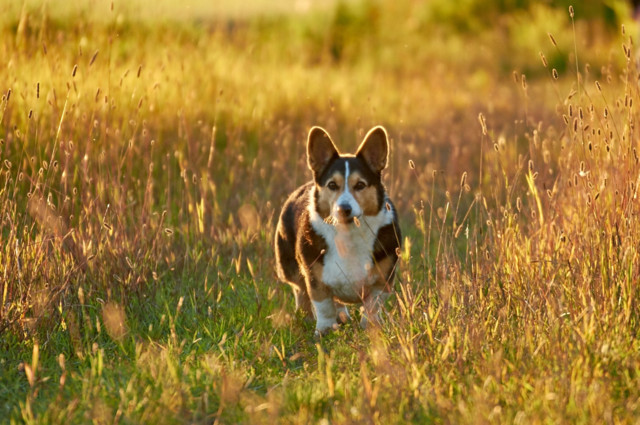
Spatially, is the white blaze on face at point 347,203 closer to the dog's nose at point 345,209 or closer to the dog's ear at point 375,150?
the dog's nose at point 345,209

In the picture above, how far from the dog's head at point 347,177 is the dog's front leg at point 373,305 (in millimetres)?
388

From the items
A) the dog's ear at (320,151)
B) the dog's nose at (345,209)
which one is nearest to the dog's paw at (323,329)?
the dog's nose at (345,209)

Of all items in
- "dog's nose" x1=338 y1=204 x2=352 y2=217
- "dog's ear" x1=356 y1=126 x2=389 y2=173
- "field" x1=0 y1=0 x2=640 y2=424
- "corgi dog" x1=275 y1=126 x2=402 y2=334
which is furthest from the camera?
"dog's ear" x1=356 y1=126 x2=389 y2=173

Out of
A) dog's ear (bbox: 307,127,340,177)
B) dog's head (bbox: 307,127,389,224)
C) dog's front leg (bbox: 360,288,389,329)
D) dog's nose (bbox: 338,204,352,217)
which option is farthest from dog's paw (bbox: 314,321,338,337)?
dog's ear (bbox: 307,127,340,177)

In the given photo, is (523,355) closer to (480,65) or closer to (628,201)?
(628,201)

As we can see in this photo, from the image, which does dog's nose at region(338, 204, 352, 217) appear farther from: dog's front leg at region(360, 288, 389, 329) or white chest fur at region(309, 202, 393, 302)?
dog's front leg at region(360, 288, 389, 329)

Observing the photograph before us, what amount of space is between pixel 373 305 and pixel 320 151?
2.95 feet

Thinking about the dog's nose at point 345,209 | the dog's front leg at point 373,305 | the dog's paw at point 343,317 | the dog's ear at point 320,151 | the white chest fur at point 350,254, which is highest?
the dog's ear at point 320,151

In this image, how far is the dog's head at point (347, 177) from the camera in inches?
169

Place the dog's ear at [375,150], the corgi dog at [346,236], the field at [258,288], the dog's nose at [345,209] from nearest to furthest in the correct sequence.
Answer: the field at [258,288] < the dog's nose at [345,209] < the corgi dog at [346,236] < the dog's ear at [375,150]

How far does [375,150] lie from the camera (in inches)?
182

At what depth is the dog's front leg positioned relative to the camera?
169 inches

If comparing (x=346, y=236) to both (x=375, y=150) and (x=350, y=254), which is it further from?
(x=375, y=150)

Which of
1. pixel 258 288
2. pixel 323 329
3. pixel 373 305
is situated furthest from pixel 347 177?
pixel 258 288
